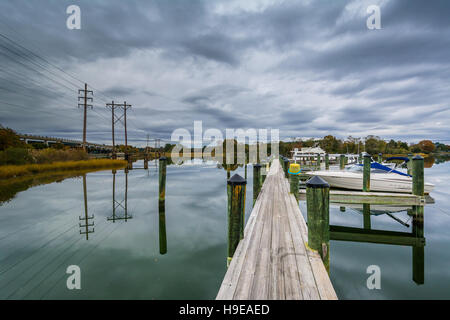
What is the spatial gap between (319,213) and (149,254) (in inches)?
212

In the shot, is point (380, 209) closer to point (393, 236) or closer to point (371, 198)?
point (393, 236)

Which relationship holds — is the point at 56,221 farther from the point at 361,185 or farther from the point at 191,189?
the point at 361,185

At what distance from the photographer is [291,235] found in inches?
175

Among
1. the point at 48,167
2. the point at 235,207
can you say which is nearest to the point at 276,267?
the point at 235,207

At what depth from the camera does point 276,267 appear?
3.19 m

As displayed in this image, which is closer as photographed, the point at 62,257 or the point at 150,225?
the point at 62,257

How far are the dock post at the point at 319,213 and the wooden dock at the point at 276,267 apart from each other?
0.19m

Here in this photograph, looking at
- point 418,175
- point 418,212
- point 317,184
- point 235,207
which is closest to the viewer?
point 317,184

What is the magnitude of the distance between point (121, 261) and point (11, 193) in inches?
544

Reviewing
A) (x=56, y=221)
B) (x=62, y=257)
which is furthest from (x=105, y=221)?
(x=62, y=257)

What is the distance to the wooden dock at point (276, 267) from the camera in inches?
101

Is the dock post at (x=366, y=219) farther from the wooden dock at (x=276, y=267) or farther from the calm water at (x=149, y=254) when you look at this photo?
the wooden dock at (x=276, y=267)

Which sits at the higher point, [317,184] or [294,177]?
[317,184]

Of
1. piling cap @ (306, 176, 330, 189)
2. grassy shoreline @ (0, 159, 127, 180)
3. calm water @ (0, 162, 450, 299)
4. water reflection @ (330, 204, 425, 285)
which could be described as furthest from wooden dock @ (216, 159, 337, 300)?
grassy shoreline @ (0, 159, 127, 180)
